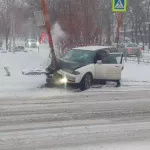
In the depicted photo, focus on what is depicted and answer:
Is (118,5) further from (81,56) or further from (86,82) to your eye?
(86,82)

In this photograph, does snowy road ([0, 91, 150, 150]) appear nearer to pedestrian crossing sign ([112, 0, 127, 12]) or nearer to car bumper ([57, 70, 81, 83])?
car bumper ([57, 70, 81, 83])

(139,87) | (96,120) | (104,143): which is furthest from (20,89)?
(104,143)

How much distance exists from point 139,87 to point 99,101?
3978 millimetres

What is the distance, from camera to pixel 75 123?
8352 millimetres

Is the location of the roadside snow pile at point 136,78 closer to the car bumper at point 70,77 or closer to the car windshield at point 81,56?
the car windshield at point 81,56

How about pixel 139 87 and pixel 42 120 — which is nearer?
pixel 42 120

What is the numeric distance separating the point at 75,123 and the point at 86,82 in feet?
19.1

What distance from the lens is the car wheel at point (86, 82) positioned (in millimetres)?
14008

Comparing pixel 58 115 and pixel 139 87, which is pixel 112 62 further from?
pixel 58 115

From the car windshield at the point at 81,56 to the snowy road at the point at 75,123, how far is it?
103 inches

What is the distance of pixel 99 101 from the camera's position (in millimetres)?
11508

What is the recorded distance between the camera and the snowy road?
676 centimetres

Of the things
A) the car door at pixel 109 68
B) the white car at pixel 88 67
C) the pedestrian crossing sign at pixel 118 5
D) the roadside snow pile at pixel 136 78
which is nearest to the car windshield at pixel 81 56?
the white car at pixel 88 67

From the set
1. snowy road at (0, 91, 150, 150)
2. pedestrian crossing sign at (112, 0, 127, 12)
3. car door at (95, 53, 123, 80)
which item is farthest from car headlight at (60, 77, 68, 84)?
pedestrian crossing sign at (112, 0, 127, 12)
